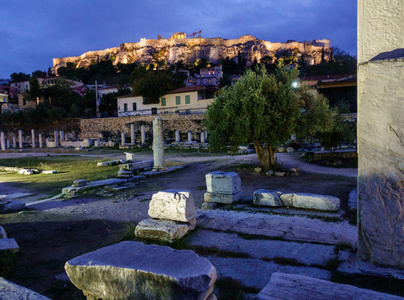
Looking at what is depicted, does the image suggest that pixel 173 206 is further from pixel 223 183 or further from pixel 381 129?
pixel 381 129

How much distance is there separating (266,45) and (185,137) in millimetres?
82547

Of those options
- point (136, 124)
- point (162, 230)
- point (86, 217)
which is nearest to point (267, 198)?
point (162, 230)

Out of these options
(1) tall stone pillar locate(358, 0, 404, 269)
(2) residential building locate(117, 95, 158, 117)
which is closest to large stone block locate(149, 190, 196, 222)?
(1) tall stone pillar locate(358, 0, 404, 269)

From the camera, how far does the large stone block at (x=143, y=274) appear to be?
250cm

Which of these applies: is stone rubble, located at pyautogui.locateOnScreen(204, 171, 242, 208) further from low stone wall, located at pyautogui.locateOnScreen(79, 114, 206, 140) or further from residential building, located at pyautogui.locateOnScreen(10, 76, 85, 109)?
residential building, located at pyautogui.locateOnScreen(10, 76, 85, 109)

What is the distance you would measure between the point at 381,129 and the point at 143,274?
2.92 meters

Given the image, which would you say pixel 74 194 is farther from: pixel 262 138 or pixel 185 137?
pixel 185 137

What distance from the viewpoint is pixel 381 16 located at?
312 centimetres

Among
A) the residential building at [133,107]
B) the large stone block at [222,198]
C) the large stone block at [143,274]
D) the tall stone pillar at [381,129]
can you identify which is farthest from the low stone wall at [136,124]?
the large stone block at [143,274]

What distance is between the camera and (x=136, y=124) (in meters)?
39.2

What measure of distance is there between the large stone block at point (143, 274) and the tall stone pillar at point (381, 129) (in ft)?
6.43

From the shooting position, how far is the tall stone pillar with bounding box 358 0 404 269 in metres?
2.99

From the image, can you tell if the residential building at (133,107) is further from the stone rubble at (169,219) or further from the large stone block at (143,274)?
the large stone block at (143,274)

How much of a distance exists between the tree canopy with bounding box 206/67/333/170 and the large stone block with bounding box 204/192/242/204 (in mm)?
4714
